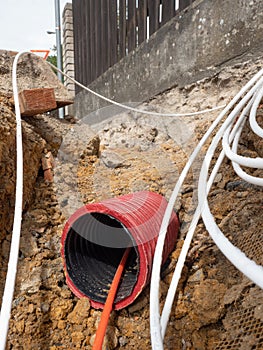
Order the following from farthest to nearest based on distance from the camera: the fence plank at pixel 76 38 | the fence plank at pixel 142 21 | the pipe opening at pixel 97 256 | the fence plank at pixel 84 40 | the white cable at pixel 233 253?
the fence plank at pixel 76 38
the fence plank at pixel 84 40
the fence plank at pixel 142 21
the pipe opening at pixel 97 256
the white cable at pixel 233 253

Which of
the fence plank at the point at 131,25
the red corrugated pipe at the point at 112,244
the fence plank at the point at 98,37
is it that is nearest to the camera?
the red corrugated pipe at the point at 112,244

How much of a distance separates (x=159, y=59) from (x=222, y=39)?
2.51 ft

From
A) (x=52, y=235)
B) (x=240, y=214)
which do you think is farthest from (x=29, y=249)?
(x=240, y=214)

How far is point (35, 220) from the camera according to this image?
6.31 ft

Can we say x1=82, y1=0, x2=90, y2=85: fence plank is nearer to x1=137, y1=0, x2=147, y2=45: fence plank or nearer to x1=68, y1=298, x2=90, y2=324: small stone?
x1=137, y1=0, x2=147, y2=45: fence plank

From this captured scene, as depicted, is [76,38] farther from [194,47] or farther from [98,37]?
[194,47]

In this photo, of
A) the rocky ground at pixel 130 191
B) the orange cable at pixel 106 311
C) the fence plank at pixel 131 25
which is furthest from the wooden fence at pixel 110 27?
the orange cable at pixel 106 311

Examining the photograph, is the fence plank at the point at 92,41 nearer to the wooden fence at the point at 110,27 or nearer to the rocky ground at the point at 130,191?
the wooden fence at the point at 110,27

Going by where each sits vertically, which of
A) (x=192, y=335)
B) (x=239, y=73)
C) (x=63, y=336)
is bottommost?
(x=63, y=336)

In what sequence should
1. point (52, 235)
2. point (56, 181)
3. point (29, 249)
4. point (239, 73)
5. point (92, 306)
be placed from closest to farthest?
point (92, 306) → point (29, 249) → point (52, 235) → point (56, 181) → point (239, 73)

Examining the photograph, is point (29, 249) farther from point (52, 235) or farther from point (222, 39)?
point (222, 39)

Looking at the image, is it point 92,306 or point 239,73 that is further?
point 239,73

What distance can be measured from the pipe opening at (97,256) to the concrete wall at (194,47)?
1.58m

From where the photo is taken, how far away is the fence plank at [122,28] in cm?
370
